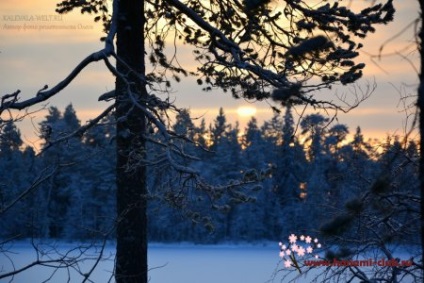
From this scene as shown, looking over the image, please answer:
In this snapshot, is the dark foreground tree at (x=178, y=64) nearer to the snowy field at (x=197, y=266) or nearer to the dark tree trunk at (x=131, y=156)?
the dark tree trunk at (x=131, y=156)

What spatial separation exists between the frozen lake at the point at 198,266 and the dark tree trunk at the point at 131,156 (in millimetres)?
20417

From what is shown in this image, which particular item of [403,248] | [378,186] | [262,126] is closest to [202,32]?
[403,248]

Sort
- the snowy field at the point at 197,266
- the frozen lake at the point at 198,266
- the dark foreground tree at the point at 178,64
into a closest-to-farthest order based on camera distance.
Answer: the dark foreground tree at the point at 178,64, the snowy field at the point at 197,266, the frozen lake at the point at 198,266

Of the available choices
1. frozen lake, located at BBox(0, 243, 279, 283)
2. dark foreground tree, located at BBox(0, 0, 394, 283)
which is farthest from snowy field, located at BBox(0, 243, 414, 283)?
dark foreground tree, located at BBox(0, 0, 394, 283)

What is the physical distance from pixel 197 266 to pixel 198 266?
8 centimetres

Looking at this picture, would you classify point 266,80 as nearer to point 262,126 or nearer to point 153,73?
point 153,73

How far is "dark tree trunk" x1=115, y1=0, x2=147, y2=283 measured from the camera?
677 cm

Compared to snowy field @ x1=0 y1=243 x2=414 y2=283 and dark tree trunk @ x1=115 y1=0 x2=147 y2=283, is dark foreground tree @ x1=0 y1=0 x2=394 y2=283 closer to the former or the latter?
dark tree trunk @ x1=115 y1=0 x2=147 y2=283

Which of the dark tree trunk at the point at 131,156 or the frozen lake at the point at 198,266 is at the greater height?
the dark tree trunk at the point at 131,156

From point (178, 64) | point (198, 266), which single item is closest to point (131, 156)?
point (178, 64)

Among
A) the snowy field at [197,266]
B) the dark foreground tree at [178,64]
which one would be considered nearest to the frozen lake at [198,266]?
the snowy field at [197,266]

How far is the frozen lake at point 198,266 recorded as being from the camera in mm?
37094

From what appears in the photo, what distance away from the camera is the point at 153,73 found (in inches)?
318

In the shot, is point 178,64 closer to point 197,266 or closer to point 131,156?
point 131,156
